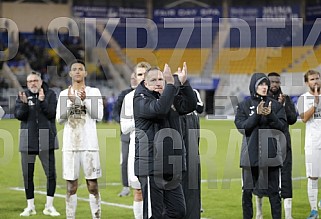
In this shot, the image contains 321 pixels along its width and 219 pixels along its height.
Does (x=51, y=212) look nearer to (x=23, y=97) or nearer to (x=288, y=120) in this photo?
(x=23, y=97)

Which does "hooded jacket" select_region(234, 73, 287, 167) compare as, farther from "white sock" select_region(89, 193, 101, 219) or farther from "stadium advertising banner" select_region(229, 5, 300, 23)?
"stadium advertising banner" select_region(229, 5, 300, 23)

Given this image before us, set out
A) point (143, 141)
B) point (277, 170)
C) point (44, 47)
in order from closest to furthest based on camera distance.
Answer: point (143, 141), point (277, 170), point (44, 47)

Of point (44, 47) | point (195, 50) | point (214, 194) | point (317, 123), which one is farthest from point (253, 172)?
point (195, 50)

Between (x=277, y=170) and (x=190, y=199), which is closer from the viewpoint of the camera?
(x=190, y=199)

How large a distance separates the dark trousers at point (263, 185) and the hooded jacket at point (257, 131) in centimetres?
10

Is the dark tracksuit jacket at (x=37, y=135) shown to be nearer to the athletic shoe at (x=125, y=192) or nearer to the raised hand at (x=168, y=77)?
the athletic shoe at (x=125, y=192)

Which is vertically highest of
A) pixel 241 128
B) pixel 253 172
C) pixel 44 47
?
pixel 44 47

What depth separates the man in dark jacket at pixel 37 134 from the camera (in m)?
11.0

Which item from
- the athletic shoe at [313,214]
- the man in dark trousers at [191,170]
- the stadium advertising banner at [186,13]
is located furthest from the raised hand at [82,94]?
the stadium advertising banner at [186,13]

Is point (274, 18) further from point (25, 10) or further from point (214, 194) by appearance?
point (214, 194)

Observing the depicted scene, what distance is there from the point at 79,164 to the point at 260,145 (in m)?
2.52

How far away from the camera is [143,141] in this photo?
24.9 ft

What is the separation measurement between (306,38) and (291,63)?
83.1 inches

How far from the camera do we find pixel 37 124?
11.1 m
